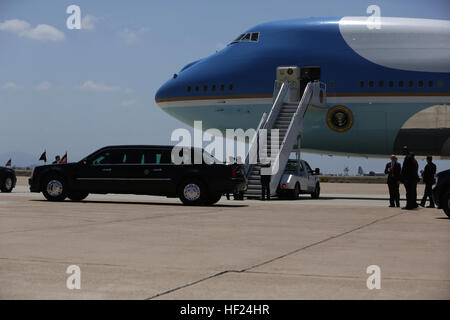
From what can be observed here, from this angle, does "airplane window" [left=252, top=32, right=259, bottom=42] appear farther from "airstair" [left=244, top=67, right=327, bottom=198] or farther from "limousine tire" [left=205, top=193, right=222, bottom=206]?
"limousine tire" [left=205, top=193, right=222, bottom=206]

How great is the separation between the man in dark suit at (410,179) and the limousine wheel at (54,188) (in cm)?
1000

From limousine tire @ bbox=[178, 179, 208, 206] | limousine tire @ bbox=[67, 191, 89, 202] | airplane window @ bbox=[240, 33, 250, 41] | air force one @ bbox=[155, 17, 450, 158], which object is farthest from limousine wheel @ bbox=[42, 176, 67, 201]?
airplane window @ bbox=[240, 33, 250, 41]

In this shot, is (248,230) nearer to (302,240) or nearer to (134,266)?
(302,240)

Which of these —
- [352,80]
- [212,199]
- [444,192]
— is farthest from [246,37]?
[444,192]

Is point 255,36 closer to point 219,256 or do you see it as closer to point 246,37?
point 246,37

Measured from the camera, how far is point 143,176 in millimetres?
19172

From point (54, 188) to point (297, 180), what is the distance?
9.27 m

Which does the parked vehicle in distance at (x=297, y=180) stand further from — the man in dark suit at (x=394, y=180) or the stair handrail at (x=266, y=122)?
the man in dark suit at (x=394, y=180)

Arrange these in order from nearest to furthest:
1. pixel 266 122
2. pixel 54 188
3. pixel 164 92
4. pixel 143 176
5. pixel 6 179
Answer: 1. pixel 143 176
2. pixel 54 188
3. pixel 6 179
4. pixel 266 122
5. pixel 164 92

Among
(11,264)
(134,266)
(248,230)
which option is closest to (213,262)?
(134,266)

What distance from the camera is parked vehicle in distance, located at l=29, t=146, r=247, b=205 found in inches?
744

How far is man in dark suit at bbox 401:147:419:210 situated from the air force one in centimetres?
859

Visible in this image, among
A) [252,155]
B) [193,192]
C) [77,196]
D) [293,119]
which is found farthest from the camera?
[293,119]
